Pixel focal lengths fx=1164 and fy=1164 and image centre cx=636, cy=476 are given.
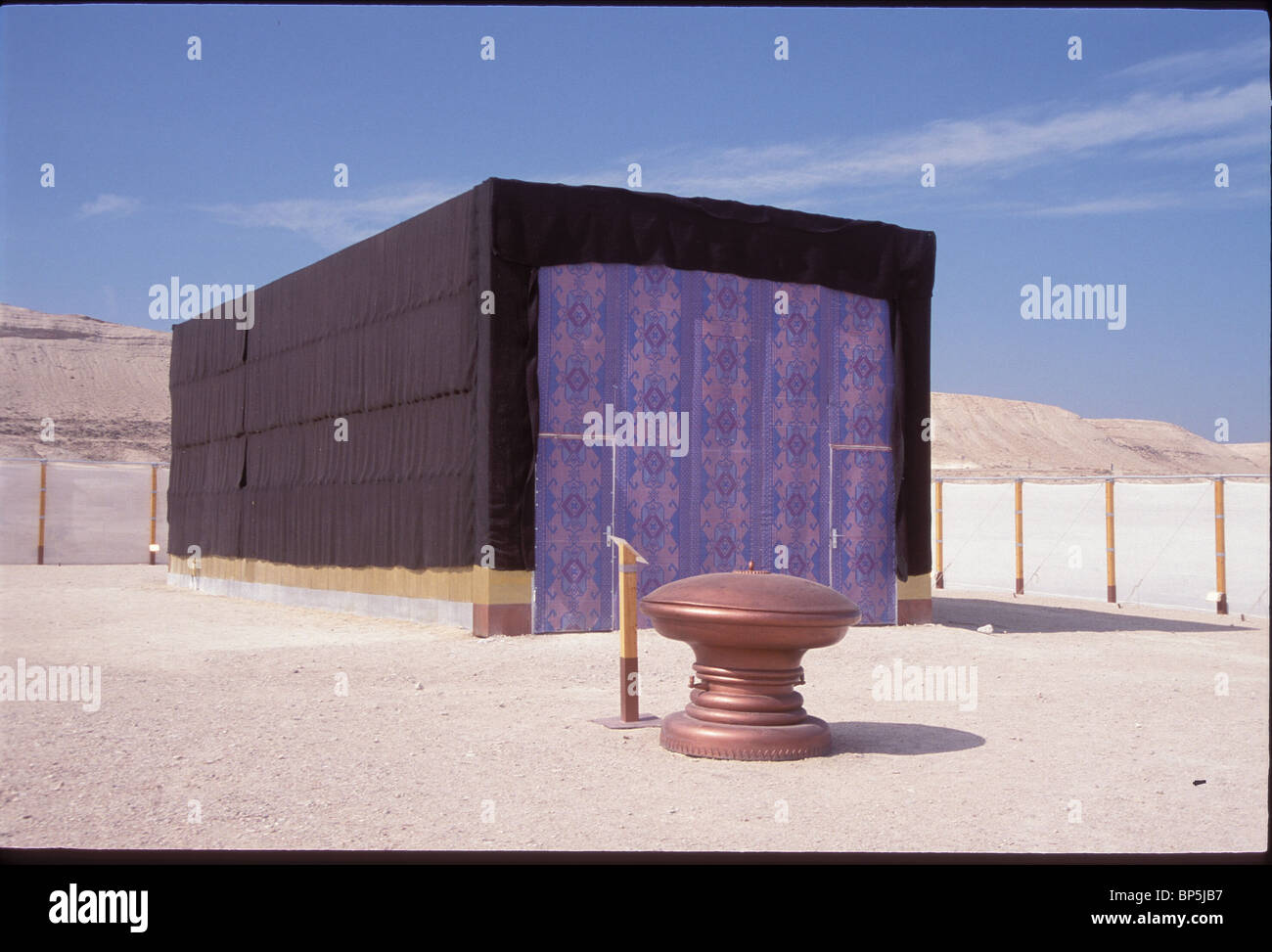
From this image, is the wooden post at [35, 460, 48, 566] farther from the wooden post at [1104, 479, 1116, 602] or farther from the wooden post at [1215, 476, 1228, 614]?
the wooden post at [1215, 476, 1228, 614]

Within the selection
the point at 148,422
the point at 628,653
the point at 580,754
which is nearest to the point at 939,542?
the point at 628,653

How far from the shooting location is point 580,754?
7.15 meters

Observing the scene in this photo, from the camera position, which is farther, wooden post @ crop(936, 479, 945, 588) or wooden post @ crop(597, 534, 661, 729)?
wooden post @ crop(936, 479, 945, 588)

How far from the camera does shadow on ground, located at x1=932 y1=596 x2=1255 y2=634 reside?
15320 mm

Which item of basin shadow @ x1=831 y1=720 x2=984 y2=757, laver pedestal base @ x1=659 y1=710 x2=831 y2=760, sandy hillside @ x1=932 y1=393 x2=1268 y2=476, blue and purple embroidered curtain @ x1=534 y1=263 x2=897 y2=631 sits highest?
sandy hillside @ x1=932 y1=393 x2=1268 y2=476

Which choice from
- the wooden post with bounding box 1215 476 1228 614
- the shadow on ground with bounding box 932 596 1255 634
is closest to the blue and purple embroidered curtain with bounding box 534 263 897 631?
the shadow on ground with bounding box 932 596 1255 634

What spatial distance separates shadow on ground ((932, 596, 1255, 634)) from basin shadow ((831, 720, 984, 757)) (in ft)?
22.1

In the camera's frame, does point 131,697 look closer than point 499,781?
No

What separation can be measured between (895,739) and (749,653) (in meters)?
1.48
